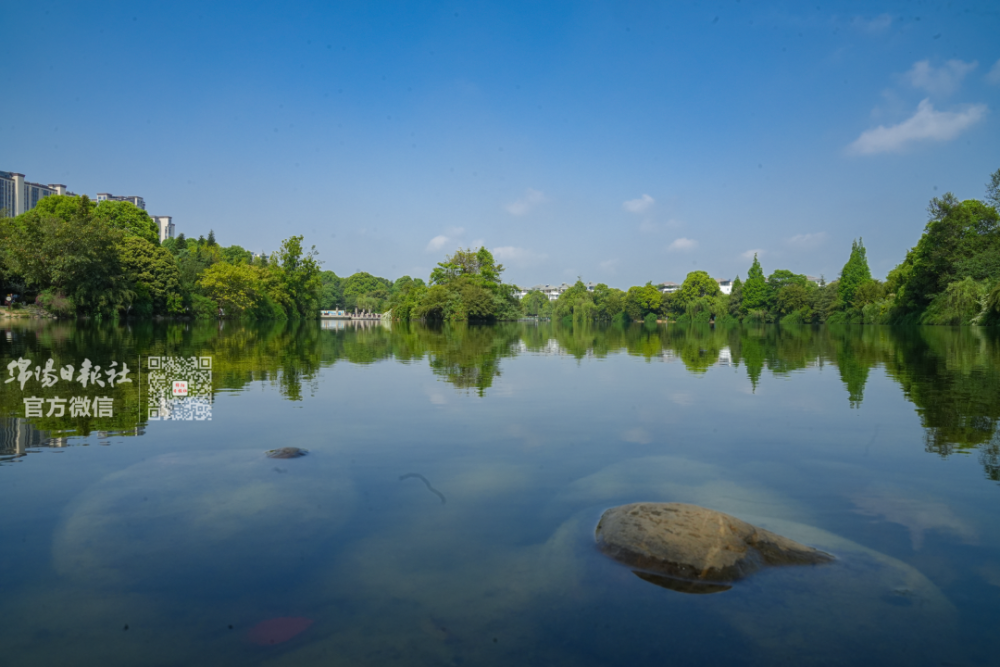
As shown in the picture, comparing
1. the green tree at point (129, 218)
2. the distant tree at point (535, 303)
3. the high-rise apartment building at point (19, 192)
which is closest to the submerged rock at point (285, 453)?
the green tree at point (129, 218)

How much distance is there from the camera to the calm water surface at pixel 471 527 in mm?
3627

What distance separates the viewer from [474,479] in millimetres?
6801

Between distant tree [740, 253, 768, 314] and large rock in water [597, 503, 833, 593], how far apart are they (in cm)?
9947

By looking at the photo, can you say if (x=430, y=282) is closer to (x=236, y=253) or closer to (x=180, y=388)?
(x=236, y=253)

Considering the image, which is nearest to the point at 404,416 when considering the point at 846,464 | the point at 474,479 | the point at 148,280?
the point at 474,479

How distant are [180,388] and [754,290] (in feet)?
321

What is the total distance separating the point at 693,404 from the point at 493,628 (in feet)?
29.7

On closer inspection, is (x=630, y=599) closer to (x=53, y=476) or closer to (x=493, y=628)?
(x=493, y=628)

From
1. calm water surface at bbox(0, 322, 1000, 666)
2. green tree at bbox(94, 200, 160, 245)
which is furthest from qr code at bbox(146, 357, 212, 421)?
green tree at bbox(94, 200, 160, 245)

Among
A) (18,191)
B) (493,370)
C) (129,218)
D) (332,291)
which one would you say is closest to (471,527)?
(493,370)

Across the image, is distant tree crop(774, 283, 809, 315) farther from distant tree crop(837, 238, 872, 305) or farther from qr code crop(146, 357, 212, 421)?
qr code crop(146, 357, 212, 421)

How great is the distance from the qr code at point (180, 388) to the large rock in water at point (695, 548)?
7.71 metres

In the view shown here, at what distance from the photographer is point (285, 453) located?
7645 millimetres

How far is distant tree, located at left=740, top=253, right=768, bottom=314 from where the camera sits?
96.1 meters
